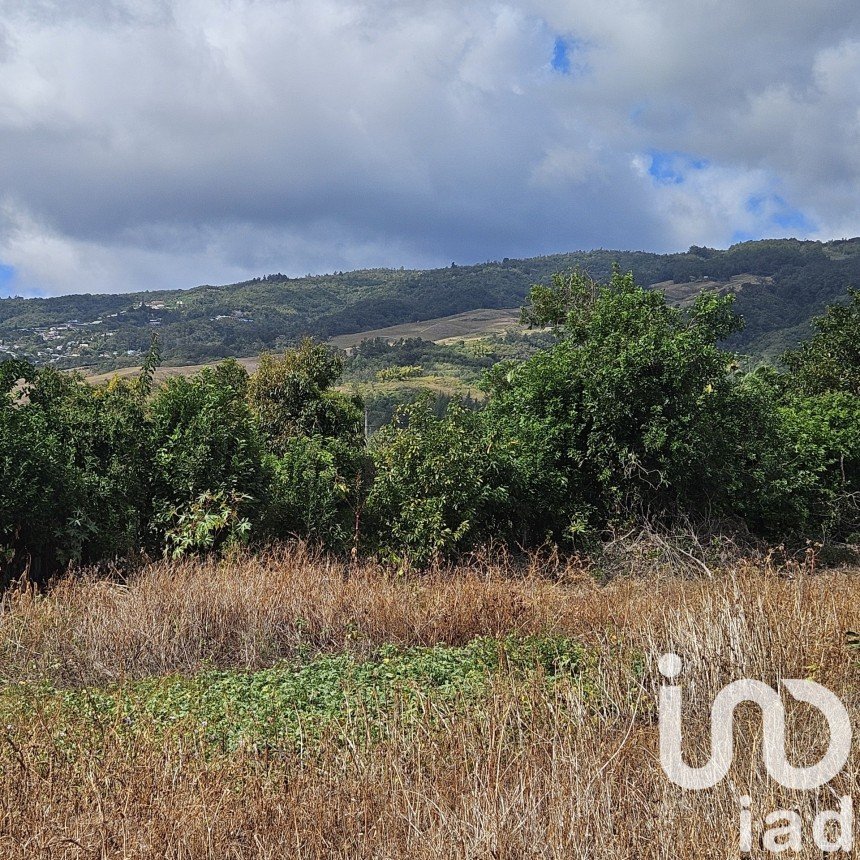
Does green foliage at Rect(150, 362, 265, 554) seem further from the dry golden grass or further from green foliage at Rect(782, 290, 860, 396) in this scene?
green foliage at Rect(782, 290, 860, 396)

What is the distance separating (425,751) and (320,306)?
190262mm

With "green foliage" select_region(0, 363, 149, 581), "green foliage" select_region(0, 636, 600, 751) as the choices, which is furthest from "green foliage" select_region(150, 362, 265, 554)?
"green foliage" select_region(0, 636, 600, 751)

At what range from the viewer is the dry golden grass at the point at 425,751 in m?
3.34

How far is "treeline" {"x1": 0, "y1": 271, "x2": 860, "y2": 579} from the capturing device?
8.96m

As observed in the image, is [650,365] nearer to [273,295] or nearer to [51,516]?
[51,516]

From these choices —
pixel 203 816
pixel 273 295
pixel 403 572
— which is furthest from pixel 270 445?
pixel 273 295

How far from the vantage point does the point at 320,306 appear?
18950 cm

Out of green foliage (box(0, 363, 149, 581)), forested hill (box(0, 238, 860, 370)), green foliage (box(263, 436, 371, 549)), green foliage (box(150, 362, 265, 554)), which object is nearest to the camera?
green foliage (box(0, 363, 149, 581))

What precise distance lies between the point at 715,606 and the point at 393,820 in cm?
325

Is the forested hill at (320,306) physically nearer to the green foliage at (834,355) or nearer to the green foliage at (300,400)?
the green foliage at (834,355)

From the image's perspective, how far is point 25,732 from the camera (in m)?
4.38

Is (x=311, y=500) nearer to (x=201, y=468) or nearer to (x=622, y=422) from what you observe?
(x=201, y=468)

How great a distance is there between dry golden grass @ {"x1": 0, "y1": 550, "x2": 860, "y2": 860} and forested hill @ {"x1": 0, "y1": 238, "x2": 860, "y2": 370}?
288 feet

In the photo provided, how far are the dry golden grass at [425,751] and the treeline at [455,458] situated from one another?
227cm
